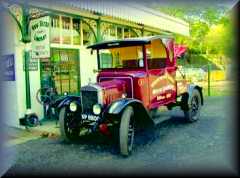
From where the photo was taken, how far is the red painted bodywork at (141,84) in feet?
19.7

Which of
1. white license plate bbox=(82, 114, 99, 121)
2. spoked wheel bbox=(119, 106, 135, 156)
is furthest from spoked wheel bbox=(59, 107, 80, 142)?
spoked wheel bbox=(119, 106, 135, 156)

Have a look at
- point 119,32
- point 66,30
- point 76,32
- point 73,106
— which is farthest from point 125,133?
point 119,32

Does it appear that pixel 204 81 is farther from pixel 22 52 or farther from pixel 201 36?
pixel 22 52

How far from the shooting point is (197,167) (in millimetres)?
4914

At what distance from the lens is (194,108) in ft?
27.5

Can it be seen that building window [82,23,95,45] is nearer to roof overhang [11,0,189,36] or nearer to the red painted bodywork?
roof overhang [11,0,189,36]

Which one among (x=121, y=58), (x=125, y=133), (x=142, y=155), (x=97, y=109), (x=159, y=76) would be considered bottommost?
(x=142, y=155)

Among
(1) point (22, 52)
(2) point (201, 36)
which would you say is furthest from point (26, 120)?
(2) point (201, 36)

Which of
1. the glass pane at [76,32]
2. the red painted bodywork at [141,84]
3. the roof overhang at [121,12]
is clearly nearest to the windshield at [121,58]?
the red painted bodywork at [141,84]

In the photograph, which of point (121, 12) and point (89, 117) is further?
point (121, 12)

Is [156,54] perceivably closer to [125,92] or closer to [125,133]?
[125,92]

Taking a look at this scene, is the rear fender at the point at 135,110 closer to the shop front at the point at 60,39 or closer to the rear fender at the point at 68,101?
the rear fender at the point at 68,101

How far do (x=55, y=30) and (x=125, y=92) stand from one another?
12.3 feet

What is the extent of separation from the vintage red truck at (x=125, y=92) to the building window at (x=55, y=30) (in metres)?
2.35
